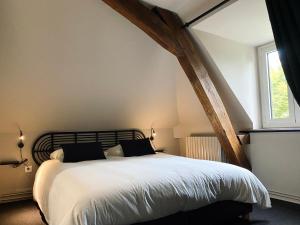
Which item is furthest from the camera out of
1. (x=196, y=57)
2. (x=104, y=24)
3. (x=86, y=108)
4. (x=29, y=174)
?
(x=86, y=108)

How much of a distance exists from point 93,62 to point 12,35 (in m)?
1.05

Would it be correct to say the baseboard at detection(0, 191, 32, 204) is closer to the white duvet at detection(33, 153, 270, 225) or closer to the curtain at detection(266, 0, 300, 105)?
the white duvet at detection(33, 153, 270, 225)

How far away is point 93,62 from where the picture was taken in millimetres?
3617

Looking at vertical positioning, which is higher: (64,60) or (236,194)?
(64,60)

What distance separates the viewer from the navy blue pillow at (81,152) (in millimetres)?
3512

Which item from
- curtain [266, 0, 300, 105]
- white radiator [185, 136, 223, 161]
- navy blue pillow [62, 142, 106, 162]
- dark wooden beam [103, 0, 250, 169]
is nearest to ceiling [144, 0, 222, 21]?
dark wooden beam [103, 0, 250, 169]

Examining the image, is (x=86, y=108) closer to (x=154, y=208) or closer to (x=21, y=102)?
(x=21, y=102)

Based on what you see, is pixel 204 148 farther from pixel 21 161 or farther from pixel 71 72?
pixel 21 161

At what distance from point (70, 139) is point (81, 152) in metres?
0.65

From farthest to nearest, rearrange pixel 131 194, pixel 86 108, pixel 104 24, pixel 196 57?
pixel 86 108, pixel 196 57, pixel 104 24, pixel 131 194

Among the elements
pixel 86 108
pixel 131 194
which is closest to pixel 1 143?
pixel 86 108

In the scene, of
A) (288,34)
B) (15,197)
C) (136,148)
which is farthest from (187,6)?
(15,197)

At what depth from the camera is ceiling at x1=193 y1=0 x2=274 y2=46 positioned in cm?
285

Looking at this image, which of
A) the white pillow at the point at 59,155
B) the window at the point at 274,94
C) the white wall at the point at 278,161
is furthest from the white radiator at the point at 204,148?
the white pillow at the point at 59,155
